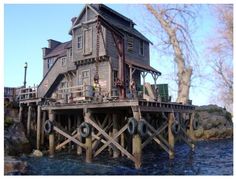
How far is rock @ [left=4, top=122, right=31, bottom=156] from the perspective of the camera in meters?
20.1

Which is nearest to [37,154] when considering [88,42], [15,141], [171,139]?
[15,141]

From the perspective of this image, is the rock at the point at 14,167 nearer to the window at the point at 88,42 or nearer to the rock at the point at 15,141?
the rock at the point at 15,141

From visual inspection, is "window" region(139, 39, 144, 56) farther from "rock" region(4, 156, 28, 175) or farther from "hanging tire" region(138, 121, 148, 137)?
"rock" region(4, 156, 28, 175)

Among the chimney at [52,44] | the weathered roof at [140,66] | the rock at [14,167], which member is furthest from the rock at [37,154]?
the chimney at [52,44]

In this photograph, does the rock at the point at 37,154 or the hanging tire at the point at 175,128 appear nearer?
the hanging tire at the point at 175,128

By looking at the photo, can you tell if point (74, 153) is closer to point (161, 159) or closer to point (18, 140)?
point (18, 140)

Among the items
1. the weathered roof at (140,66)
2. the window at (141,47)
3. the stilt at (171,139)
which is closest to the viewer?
the stilt at (171,139)

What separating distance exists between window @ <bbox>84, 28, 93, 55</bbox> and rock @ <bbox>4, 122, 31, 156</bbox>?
7.71 meters

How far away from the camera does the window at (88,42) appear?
983 inches

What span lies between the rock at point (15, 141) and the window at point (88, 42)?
7712mm

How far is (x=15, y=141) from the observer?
2089 centimetres

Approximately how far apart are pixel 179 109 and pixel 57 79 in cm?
1421

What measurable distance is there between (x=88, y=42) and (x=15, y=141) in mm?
9536
